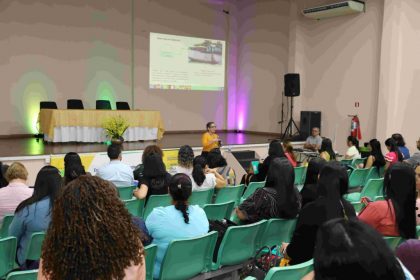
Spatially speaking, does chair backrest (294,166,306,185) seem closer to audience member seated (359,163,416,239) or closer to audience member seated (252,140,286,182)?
audience member seated (252,140,286,182)

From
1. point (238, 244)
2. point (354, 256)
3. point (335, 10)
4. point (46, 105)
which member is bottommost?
point (238, 244)

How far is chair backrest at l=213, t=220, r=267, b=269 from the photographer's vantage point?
2816 millimetres

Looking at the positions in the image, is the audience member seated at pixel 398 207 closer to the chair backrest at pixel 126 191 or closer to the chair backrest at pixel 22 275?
the chair backrest at pixel 22 275

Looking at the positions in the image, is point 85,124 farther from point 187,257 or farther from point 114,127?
point 187,257

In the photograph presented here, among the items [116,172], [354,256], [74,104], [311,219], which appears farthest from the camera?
[74,104]

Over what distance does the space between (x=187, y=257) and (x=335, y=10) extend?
381 inches

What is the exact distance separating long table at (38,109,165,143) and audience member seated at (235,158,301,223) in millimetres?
7011

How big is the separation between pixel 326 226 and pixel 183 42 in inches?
471

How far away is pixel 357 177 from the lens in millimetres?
5707

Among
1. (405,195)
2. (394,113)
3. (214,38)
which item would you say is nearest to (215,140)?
(394,113)

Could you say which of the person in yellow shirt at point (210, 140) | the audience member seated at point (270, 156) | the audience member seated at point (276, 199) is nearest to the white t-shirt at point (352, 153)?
the person in yellow shirt at point (210, 140)

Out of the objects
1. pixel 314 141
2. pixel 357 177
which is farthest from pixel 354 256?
pixel 314 141

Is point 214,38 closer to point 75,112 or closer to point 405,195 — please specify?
point 75,112

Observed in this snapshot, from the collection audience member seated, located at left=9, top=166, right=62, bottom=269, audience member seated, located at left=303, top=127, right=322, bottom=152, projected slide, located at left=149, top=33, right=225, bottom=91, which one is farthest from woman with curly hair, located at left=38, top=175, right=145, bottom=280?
projected slide, located at left=149, top=33, right=225, bottom=91
